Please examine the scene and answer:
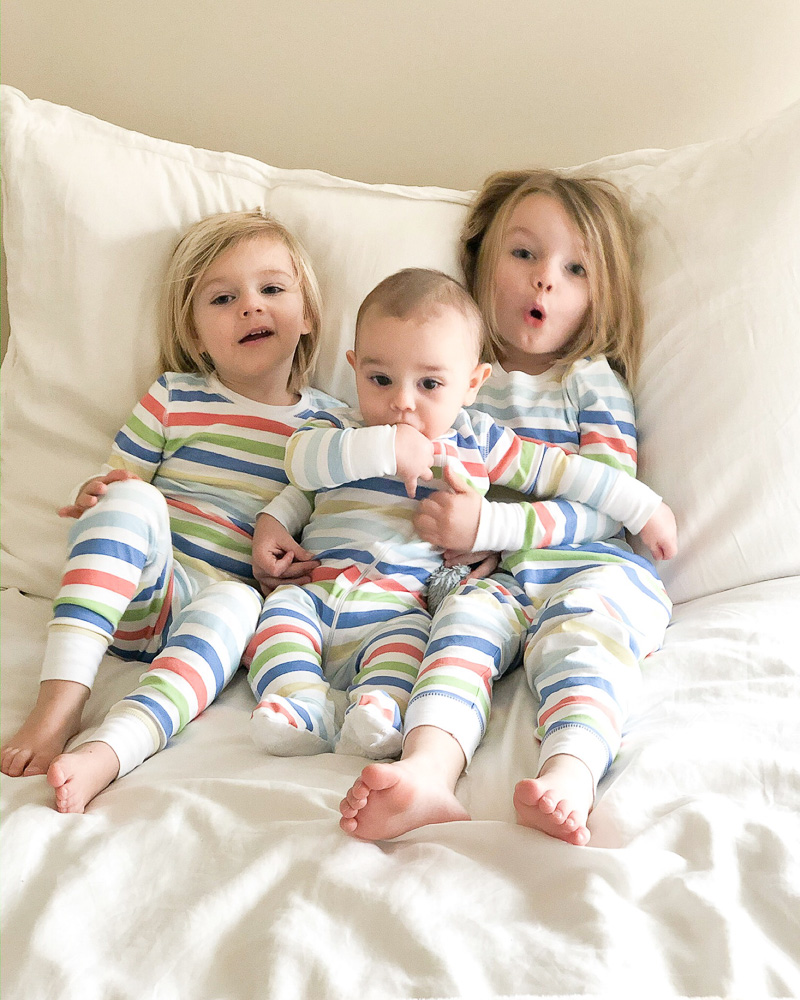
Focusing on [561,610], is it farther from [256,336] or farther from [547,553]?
[256,336]

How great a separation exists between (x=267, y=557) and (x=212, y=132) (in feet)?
2.97

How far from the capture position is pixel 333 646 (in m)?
1.08

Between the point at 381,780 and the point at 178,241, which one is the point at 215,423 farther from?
the point at 381,780

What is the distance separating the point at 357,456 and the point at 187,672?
0.31 meters

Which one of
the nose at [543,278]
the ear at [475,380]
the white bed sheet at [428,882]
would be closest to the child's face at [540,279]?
the nose at [543,278]

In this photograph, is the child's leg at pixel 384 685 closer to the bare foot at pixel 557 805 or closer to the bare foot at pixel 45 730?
the bare foot at pixel 557 805

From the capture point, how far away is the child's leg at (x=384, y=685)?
87 cm

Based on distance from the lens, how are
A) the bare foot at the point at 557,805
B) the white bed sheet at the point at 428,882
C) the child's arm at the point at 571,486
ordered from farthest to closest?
the child's arm at the point at 571,486, the bare foot at the point at 557,805, the white bed sheet at the point at 428,882

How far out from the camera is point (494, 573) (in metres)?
1.18

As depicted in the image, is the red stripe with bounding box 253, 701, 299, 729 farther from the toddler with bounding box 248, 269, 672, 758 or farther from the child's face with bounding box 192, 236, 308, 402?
the child's face with bounding box 192, 236, 308, 402

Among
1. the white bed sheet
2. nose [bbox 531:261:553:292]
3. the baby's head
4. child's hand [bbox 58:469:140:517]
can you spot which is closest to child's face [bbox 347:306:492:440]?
the baby's head

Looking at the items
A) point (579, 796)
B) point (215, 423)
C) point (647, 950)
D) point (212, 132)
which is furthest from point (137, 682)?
point (212, 132)

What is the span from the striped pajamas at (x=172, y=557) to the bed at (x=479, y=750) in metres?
0.05

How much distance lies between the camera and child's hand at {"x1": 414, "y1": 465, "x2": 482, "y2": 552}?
3.60 feet
